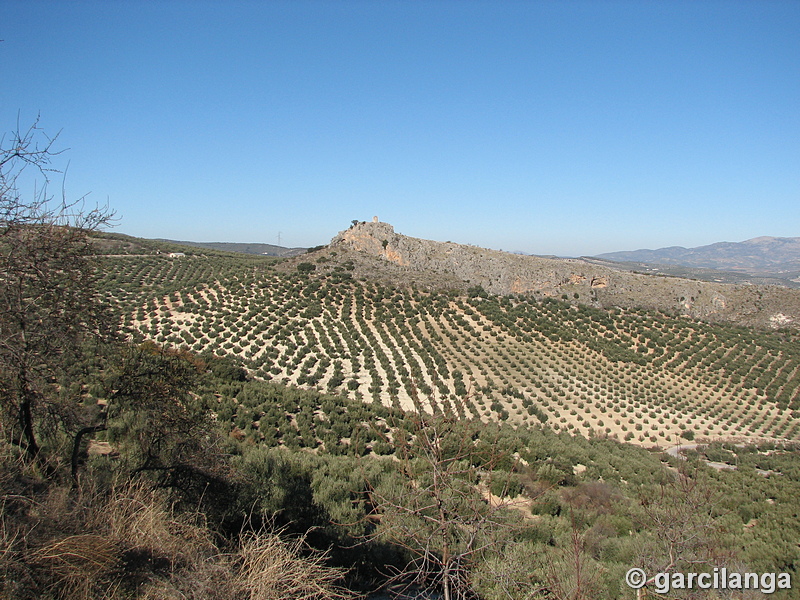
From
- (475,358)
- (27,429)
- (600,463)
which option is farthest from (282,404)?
(475,358)

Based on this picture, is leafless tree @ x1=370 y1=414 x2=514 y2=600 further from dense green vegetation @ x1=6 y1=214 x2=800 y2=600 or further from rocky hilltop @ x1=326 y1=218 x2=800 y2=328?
rocky hilltop @ x1=326 y1=218 x2=800 y2=328

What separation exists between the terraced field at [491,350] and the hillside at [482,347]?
0.11m

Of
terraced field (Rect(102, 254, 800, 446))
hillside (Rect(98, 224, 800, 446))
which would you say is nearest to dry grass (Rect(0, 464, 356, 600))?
hillside (Rect(98, 224, 800, 446))

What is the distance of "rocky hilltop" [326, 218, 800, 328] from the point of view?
39.0 meters

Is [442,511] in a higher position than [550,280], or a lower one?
lower

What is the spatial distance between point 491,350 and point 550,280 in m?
19.2

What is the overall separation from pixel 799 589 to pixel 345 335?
74.3ft

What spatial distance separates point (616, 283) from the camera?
4228 centimetres

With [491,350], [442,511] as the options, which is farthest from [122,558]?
[491,350]

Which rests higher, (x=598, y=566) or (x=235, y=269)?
(x=235, y=269)

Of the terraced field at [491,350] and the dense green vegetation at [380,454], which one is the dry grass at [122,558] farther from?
the terraced field at [491,350]

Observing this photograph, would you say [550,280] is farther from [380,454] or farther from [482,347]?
[380,454]

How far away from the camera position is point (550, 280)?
4144cm

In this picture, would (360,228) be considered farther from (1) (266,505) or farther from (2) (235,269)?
(1) (266,505)
